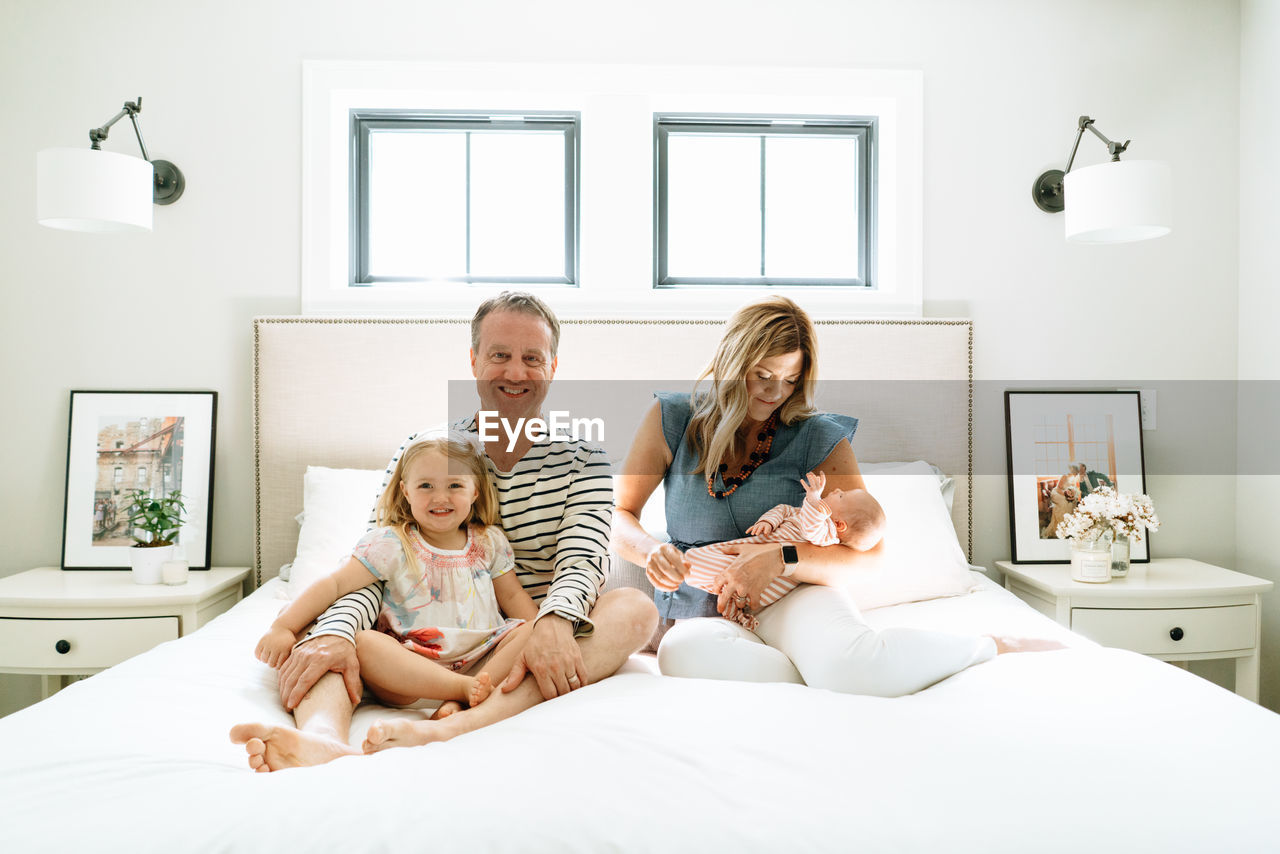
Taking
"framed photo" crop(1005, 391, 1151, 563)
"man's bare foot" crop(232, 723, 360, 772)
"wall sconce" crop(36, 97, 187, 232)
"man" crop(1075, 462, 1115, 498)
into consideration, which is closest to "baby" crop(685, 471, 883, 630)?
"man's bare foot" crop(232, 723, 360, 772)

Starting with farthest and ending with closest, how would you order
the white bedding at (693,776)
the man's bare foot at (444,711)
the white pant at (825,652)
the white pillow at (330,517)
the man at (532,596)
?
the white pillow at (330,517) < the white pant at (825,652) < the man's bare foot at (444,711) < the man at (532,596) < the white bedding at (693,776)

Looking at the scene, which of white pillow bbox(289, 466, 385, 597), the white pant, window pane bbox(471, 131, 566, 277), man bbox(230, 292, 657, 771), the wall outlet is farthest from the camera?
window pane bbox(471, 131, 566, 277)

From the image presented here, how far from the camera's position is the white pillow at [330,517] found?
1964 mm

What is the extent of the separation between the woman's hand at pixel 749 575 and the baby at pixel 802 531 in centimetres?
2

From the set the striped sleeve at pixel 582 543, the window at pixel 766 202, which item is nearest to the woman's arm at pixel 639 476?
the striped sleeve at pixel 582 543

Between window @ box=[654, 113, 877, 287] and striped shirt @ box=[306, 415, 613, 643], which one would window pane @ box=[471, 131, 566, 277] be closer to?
window @ box=[654, 113, 877, 287]

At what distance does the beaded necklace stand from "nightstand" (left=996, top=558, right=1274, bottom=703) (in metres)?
1.01

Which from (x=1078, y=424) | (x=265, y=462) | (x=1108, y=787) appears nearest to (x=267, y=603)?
(x=265, y=462)

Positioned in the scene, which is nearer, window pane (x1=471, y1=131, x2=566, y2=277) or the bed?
the bed

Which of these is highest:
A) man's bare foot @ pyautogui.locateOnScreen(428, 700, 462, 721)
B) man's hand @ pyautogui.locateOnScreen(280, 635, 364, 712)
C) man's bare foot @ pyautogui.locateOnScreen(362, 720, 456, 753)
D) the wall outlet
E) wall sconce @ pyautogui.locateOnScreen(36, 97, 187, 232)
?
wall sconce @ pyautogui.locateOnScreen(36, 97, 187, 232)

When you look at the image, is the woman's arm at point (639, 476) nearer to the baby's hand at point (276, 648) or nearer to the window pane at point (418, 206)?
the baby's hand at point (276, 648)

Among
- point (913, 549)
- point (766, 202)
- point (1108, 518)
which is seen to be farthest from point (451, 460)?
point (1108, 518)

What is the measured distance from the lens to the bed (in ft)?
2.65

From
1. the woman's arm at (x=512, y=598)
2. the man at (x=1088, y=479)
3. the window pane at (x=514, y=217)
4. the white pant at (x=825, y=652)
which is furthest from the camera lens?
the window pane at (x=514, y=217)
